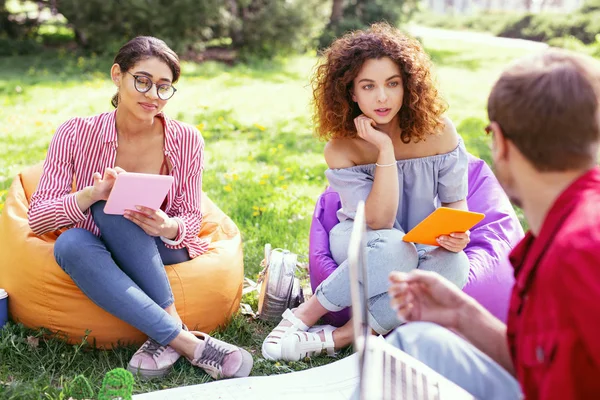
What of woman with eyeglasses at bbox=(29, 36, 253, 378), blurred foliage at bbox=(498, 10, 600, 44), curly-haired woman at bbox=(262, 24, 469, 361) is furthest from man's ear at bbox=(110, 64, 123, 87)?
blurred foliage at bbox=(498, 10, 600, 44)

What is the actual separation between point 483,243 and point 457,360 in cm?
168

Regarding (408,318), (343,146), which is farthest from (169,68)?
(408,318)

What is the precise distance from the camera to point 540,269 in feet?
4.00

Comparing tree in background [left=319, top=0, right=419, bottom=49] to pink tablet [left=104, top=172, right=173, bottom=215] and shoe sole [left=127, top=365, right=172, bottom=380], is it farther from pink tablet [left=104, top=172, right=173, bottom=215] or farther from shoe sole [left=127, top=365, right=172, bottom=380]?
shoe sole [left=127, top=365, right=172, bottom=380]

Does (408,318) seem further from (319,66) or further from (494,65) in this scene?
(494,65)

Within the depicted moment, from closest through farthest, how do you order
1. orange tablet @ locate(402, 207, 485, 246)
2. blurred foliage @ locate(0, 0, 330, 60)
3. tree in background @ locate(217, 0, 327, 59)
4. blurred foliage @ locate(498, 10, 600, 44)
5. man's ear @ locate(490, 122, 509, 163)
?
man's ear @ locate(490, 122, 509, 163) < orange tablet @ locate(402, 207, 485, 246) < blurred foliage @ locate(0, 0, 330, 60) < tree in background @ locate(217, 0, 327, 59) < blurred foliage @ locate(498, 10, 600, 44)

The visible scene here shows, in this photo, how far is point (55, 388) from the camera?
2494mm

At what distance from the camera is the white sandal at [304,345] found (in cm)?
285

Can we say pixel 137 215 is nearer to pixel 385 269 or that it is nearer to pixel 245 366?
pixel 245 366

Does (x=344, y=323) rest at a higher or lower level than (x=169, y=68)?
lower

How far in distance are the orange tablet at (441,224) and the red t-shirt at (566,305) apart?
1173mm

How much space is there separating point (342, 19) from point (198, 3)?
11.6 ft

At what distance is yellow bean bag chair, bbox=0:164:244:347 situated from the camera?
2.81 meters

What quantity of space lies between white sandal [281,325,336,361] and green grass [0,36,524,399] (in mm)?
41
